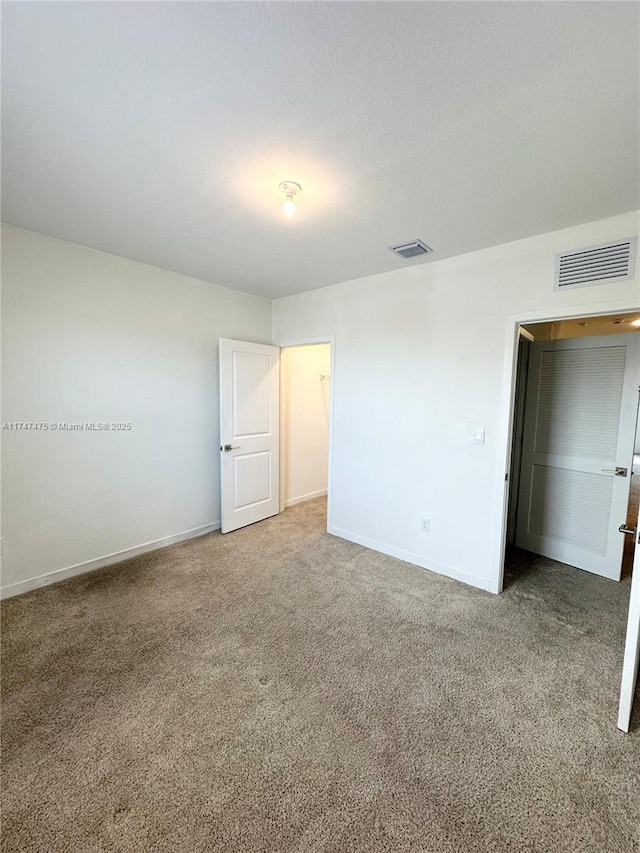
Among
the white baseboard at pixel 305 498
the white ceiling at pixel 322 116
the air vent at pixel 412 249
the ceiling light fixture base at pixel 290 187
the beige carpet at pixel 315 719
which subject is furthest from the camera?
the white baseboard at pixel 305 498

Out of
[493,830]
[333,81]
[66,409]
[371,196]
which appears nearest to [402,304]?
[371,196]

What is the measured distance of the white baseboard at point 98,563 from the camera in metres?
2.54

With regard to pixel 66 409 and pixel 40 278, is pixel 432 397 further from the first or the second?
pixel 40 278

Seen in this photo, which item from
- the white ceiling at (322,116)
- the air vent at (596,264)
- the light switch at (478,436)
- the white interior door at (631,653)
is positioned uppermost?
the white ceiling at (322,116)

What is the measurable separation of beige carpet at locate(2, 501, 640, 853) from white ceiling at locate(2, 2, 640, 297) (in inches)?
103

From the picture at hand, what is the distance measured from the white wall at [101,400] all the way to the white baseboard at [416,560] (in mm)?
1474

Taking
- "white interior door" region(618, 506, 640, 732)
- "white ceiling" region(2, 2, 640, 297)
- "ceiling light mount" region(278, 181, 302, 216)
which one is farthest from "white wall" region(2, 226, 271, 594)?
"white interior door" region(618, 506, 640, 732)

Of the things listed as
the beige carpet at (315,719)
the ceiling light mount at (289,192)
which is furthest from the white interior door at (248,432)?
the ceiling light mount at (289,192)

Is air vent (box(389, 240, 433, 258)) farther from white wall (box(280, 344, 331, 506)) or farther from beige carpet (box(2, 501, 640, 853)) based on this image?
beige carpet (box(2, 501, 640, 853))

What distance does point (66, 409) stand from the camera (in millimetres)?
2693

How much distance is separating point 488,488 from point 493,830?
1.89m

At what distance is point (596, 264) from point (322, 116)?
6.26 feet

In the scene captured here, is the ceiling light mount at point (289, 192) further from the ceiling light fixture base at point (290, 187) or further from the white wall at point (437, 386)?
the white wall at point (437, 386)

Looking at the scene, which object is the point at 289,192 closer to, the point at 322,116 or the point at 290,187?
the point at 290,187
